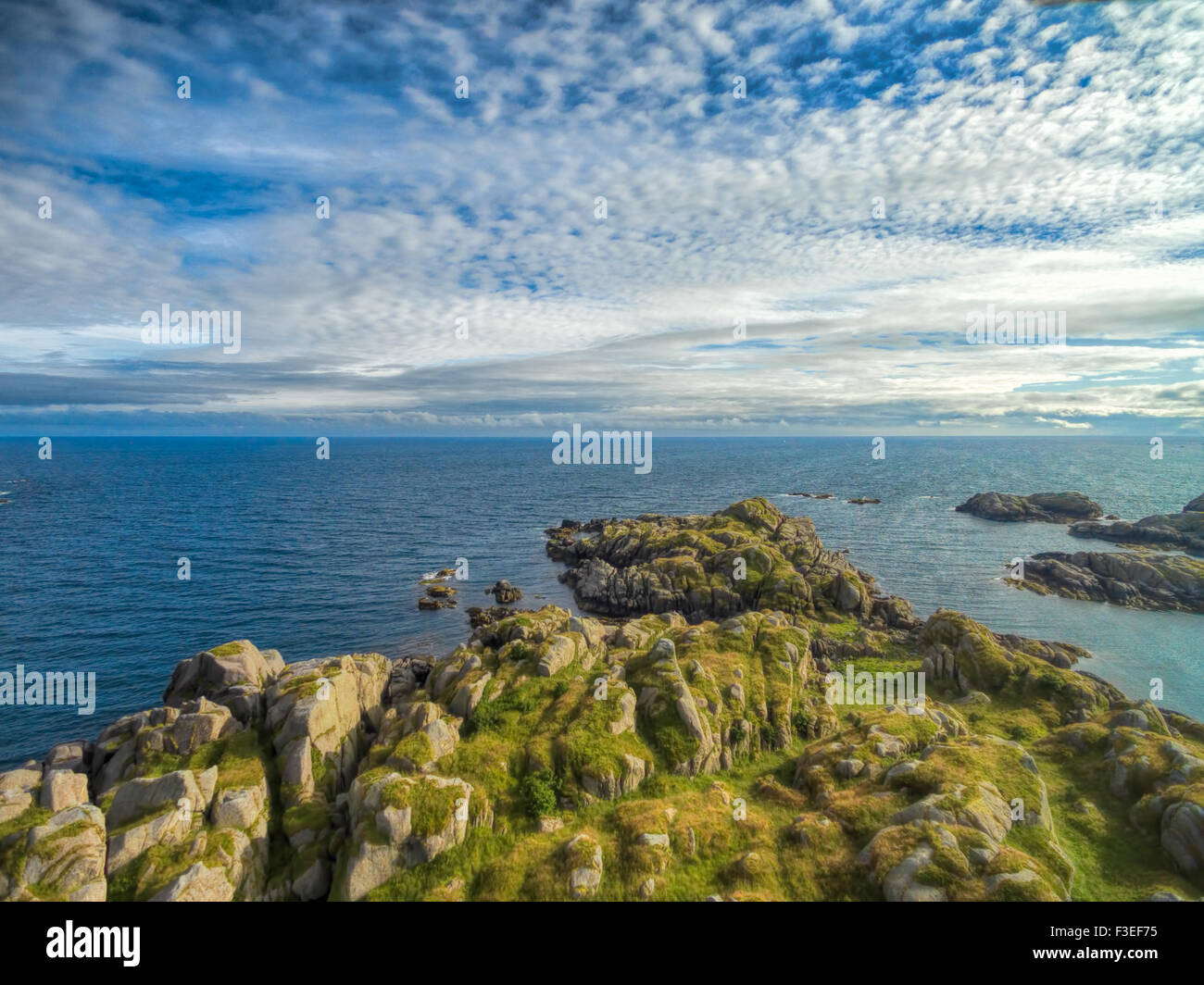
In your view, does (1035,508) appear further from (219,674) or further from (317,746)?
(219,674)

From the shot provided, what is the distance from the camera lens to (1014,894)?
20.5 meters

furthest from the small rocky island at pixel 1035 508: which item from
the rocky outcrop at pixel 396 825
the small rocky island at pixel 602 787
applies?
the rocky outcrop at pixel 396 825

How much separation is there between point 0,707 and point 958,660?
285ft

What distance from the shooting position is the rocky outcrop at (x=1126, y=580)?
7994 cm

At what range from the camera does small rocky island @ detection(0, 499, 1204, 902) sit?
2370 centimetres

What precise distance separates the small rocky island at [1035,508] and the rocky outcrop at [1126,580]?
50.5 metres

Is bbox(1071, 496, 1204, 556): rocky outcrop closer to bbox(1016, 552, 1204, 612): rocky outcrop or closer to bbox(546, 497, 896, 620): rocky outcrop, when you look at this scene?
bbox(1016, 552, 1204, 612): rocky outcrop

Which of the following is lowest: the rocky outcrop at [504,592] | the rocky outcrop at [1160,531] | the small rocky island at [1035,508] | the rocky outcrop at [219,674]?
the rocky outcrop at [504,592]

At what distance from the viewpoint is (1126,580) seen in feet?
276

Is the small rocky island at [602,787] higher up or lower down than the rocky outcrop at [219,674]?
lower down

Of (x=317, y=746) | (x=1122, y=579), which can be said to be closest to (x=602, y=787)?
(x=317, y=746)

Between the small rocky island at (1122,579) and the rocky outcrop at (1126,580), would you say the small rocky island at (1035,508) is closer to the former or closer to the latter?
the small rocky island at (1122,579)

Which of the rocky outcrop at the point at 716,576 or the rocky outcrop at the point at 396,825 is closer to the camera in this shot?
the rocky outcrop at the point at 396,825

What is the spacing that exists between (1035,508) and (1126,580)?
2635 inches
